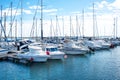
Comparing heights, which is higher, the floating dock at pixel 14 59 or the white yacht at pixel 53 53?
the white yacht at pixel 53 53

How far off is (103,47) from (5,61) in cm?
4197

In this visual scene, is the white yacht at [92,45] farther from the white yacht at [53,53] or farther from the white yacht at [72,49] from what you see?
the white yacht at [53,53]

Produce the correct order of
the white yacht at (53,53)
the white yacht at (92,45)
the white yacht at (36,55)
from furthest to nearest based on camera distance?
the white yacht at (92,45), the white yacht at (53,53), the white yacht at (36,55)

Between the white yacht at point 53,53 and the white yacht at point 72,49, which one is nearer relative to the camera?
the white yacht at point 53,53

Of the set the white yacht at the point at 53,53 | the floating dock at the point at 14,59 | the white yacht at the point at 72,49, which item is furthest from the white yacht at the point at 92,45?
the floating dock at the point at 14,59

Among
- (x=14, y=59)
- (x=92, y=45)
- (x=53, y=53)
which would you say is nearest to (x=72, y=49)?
(x=53, y=53)

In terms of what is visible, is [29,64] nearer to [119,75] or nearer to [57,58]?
[57,58]

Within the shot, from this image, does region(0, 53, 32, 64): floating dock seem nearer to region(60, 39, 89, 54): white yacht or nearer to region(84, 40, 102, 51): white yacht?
region(60, 39, 89, 54): white yacht

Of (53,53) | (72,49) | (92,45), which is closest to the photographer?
(53,53)

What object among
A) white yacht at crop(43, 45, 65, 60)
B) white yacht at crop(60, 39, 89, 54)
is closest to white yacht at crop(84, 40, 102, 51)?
white yacht at crop(60, 39, 89, 54)

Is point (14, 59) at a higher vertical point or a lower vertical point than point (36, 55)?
lower

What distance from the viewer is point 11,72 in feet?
115

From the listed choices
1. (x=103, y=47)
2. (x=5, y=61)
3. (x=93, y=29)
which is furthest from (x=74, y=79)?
(x=93, y=29)

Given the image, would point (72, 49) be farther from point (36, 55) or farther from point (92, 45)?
point (36, 55)
